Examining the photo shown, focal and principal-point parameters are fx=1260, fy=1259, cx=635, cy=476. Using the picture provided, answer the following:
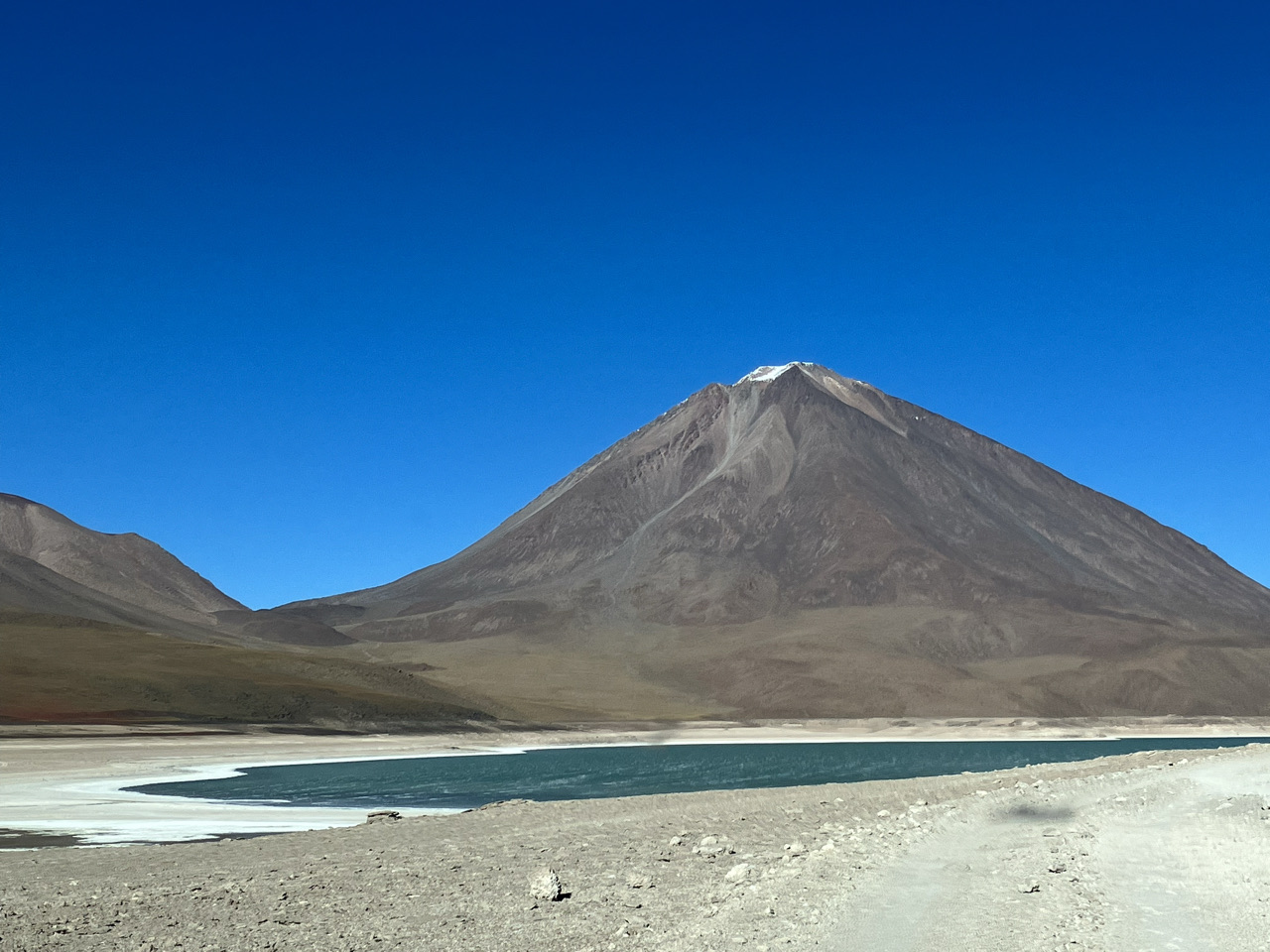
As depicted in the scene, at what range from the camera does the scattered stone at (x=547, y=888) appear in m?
17.4

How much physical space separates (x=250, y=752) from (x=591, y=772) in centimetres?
2621

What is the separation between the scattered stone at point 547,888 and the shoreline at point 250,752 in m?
14.5

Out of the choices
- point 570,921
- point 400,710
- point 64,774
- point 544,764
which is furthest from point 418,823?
point 400,710

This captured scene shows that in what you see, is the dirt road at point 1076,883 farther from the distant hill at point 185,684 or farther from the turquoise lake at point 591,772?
the distant hill at point 185,684

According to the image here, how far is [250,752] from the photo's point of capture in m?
78.2

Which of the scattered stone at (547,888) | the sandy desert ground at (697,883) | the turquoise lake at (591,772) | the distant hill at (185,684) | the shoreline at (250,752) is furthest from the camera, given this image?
the distant hill at (185,684)

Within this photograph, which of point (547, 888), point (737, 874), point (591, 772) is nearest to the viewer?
point (547, 888)

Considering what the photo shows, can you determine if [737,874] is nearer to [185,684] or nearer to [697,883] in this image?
[697,883]

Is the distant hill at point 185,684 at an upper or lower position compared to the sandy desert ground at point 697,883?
upper

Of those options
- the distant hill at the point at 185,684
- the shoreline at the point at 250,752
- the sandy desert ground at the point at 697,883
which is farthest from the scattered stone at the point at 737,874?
the distant hill at the point at 185,684

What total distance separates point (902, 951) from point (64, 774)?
4982 cm

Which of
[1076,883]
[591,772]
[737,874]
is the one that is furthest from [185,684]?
[1076,883]

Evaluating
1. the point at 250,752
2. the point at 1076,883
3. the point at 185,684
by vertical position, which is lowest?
the point at 1076,883

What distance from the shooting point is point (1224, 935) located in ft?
45.6
